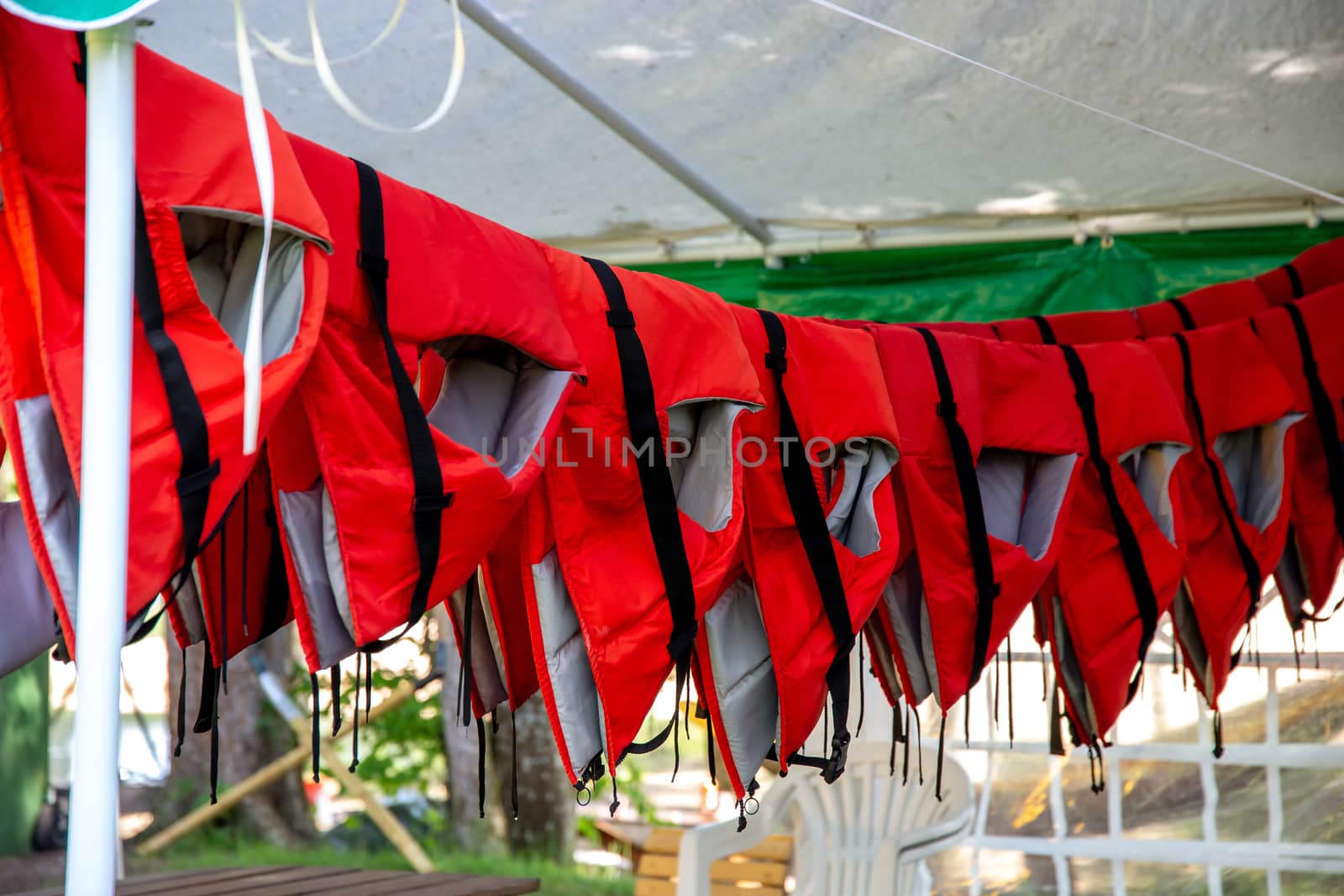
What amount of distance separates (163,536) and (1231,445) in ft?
7.21

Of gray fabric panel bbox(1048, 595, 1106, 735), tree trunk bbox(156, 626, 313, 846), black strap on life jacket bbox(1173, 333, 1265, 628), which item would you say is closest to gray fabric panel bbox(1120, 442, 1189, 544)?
black strap on life jacket bbox(1173, 333, 1265, 628)

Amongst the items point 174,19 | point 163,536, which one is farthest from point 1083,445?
point 174,19

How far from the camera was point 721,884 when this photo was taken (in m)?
4.05

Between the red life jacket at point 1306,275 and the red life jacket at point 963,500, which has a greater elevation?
the red life jacket at point 1306,275

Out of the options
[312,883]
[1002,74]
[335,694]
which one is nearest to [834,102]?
[1002,74]

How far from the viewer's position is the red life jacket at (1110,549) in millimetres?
2236

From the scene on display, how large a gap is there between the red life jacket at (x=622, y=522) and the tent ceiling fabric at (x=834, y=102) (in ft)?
2.56

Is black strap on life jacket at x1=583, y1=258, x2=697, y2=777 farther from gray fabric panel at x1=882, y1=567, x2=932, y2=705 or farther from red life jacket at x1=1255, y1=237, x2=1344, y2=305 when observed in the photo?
red life jacket at x1=1255, y1=237, x2=1344, y2=305

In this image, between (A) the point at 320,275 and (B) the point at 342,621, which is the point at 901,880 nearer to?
(B) the point at 342,621

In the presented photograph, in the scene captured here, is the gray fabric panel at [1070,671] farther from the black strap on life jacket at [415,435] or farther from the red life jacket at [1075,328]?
the black strap on life jacket at [415,435]

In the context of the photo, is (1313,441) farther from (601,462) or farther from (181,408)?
(181,408)

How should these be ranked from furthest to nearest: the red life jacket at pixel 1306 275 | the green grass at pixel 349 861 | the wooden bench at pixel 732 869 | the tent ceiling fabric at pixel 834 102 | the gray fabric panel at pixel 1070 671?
the green grass at pixel 349 861
the wooden bench at pixel 732 869
the red life jacket at pixel 1306 275
the gray fabric panel at pixel 1070 671
the tent ceiling fabric at pixel 834 102

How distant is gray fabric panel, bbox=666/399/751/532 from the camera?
1727 mm

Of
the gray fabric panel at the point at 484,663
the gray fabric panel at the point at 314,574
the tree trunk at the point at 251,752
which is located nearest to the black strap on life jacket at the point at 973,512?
the gray fabric panel at the point at 484,663
